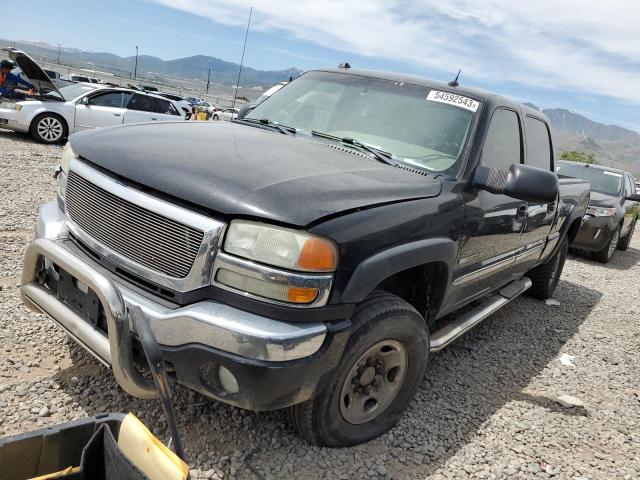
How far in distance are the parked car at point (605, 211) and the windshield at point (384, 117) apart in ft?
20.7

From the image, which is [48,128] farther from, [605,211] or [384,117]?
[605,211]

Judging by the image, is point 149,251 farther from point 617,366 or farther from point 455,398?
point 617,366

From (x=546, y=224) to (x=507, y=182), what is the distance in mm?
1859

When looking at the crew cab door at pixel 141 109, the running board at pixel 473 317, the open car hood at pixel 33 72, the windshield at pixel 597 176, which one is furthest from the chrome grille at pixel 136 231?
the crew cab door at pixel 141 109

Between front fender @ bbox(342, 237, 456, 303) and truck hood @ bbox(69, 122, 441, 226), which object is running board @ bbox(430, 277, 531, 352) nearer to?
front fender @ bbox(342, 237, 456, 303)

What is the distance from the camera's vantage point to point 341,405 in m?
2.55

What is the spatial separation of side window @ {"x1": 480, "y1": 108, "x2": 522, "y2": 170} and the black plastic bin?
2.59 metres

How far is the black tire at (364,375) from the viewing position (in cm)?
237

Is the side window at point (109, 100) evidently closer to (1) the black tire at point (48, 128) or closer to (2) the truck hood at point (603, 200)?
(1) the black tire at point (48, 128)

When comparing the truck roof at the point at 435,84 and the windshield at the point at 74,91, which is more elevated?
the truck roof at the point at 435,84

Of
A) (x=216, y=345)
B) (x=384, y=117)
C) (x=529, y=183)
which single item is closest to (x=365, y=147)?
(x=384, y=117)

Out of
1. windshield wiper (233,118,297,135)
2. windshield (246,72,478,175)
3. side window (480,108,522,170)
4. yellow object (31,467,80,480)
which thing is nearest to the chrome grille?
yellow object (31,467,80,480)

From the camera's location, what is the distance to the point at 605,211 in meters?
8.88

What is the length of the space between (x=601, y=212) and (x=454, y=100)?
22.1 feet
